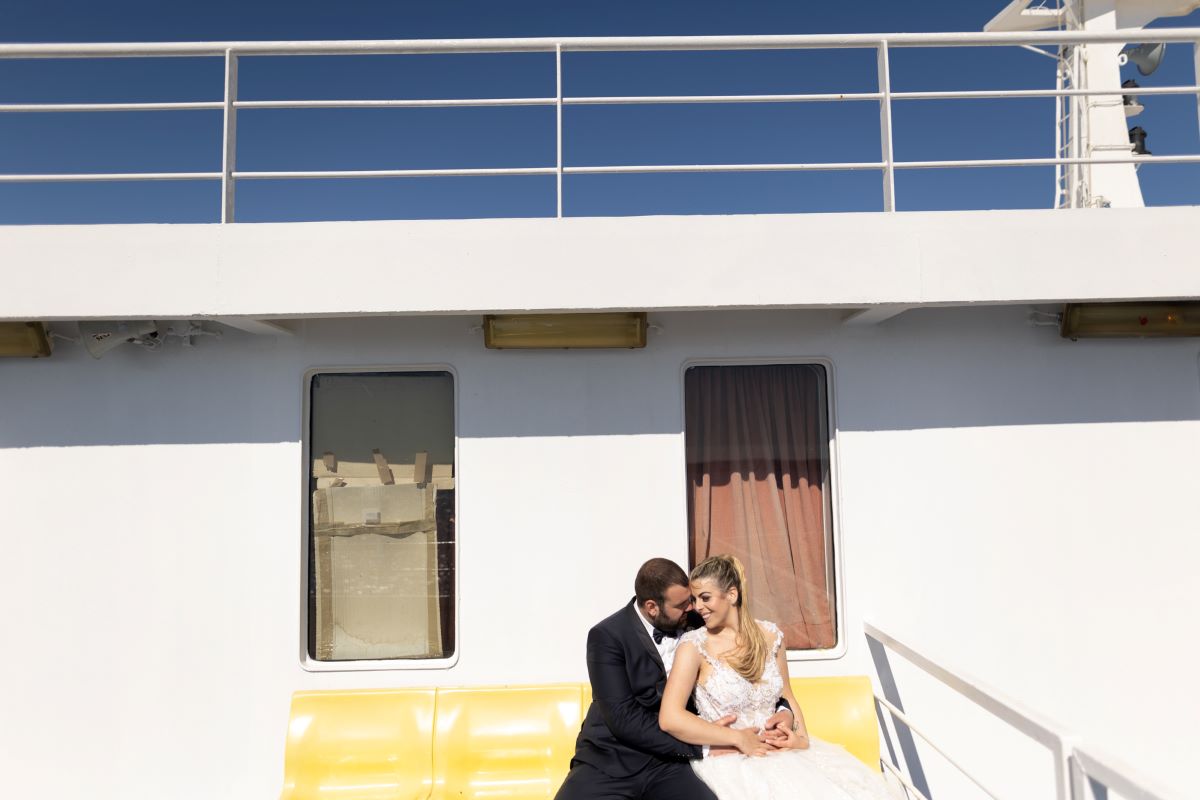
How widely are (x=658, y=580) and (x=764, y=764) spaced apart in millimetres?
767

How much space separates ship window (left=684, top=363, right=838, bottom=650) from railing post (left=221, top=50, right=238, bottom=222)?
7.54 feet

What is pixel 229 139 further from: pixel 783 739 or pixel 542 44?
pixel 783 739

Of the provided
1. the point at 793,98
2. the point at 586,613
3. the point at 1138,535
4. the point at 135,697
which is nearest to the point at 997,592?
the point at 1138,535

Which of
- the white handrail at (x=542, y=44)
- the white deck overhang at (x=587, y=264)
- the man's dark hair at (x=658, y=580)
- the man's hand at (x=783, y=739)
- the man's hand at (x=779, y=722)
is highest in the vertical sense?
the white handrail at (x=542, y=44)

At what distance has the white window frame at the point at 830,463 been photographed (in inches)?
162

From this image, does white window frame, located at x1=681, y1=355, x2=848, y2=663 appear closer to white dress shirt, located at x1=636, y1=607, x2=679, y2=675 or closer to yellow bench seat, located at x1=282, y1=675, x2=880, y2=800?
yellow bench seat, located at x1=282, y1=675, x2=880, y2=800

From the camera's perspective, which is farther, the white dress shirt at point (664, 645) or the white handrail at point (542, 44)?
the white handrail at point (542, 44)

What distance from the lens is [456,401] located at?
4098 millimetres

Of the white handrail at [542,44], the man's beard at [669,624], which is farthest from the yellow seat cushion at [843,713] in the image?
the white handrail at [542,44]

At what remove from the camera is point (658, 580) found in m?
3.23

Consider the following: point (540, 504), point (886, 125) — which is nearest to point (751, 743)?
point (540, 504)

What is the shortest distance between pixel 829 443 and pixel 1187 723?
218cm

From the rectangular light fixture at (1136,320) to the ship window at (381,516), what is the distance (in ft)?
10.2

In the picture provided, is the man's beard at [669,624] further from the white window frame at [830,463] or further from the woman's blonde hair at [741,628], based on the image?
the white window frame at [830,463]
